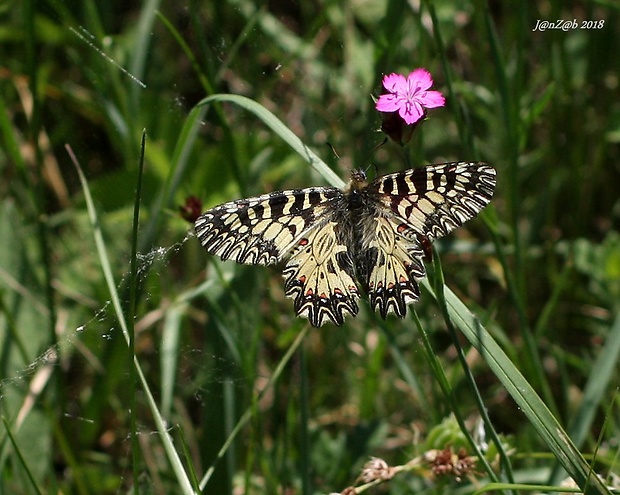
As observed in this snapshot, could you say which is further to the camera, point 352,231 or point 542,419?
point 352,231

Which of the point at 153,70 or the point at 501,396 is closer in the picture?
the point at 501,396

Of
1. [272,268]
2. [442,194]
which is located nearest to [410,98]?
[442,194]

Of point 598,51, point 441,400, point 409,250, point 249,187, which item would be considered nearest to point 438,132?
point 598,51

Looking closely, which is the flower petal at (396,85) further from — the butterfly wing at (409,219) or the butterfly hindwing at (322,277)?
the butterfly hindwing at (322,277)

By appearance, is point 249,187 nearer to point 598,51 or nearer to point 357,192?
point 357,192

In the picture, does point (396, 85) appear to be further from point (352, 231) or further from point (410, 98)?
point (352, 231)

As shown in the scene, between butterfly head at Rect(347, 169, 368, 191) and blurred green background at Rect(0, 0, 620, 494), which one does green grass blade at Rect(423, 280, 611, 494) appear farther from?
butterfly head at Rect(347, 169, 368, 191)
